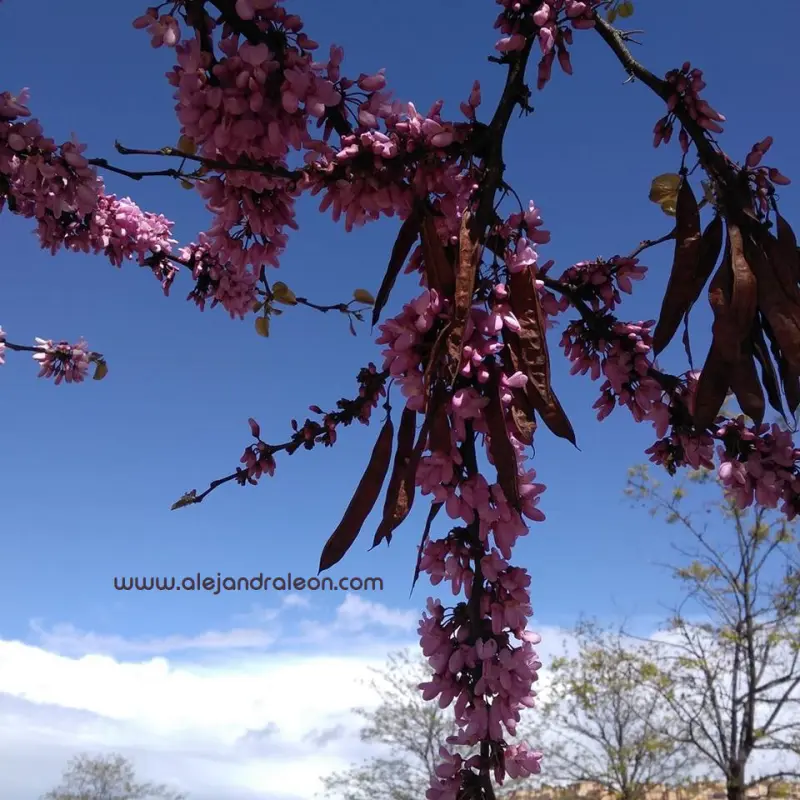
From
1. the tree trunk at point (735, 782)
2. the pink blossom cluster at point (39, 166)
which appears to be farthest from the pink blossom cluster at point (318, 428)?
the tree trunk at point (735, 782)

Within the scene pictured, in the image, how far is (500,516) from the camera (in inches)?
48.7

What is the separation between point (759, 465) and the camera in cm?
182

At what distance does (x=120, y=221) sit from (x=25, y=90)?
1093mm

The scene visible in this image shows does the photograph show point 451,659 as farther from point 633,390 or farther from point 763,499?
point 633,390

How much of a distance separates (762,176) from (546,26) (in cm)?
54

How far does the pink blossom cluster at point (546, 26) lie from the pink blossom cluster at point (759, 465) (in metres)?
1.00

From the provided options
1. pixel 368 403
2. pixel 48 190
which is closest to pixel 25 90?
pixel 48 190

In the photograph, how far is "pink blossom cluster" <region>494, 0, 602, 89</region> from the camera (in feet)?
4.97

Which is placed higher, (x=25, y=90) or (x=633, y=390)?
(x=25, y=90)

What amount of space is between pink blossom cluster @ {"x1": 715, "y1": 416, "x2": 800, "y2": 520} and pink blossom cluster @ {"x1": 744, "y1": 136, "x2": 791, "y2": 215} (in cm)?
59

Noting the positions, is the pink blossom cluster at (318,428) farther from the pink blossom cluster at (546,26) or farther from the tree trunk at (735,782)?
the tree trunk at (735,782)

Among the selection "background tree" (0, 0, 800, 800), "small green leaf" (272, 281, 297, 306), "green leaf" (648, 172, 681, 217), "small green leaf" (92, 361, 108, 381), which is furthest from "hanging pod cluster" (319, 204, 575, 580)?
"small green leaf" (92, 361, 108, 381)

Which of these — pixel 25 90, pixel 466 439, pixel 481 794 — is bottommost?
pixel 481 794

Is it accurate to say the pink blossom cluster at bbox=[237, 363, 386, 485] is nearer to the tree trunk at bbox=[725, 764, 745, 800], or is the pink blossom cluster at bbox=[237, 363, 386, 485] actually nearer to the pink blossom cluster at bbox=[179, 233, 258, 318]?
the pink blossom cluster at bbox=[179, 233, 258, 318]
